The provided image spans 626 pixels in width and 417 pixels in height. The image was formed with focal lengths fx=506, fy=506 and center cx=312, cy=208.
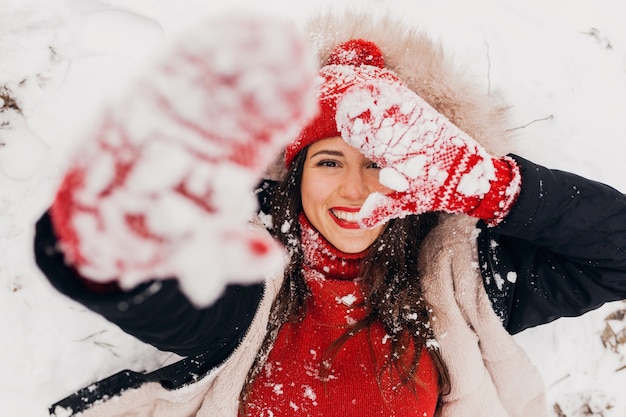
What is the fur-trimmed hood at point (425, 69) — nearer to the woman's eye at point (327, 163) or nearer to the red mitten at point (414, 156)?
the red mitten at point (414, 156)

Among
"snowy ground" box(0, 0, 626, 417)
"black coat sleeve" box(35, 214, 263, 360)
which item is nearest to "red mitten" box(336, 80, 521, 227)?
"black coat sleeve" box(35, 214, 263, 360)

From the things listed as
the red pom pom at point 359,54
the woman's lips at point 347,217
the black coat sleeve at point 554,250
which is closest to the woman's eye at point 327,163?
the woman's lips at point 347,217

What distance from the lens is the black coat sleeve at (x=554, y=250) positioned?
4.35 ft

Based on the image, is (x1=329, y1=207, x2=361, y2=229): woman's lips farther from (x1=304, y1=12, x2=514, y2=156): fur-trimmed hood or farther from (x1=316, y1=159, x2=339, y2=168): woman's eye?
(x1=304, y1=12, x2=514, y2=156): fur-trimmed hood

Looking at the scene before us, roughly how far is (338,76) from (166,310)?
2.43 ft

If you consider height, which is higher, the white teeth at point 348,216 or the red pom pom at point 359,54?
the red pom pom at point 359,54

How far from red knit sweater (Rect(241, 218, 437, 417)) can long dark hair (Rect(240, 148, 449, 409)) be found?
0.02 m

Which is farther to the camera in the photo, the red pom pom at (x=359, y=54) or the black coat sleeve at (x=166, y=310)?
the red pom pom at (x=359, y=54)

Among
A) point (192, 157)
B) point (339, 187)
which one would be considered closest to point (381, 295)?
point (339, 187)

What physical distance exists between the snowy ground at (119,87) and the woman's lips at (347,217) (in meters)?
0.71

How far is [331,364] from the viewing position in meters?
1.48

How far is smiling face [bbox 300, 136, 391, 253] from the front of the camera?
1.34 meters

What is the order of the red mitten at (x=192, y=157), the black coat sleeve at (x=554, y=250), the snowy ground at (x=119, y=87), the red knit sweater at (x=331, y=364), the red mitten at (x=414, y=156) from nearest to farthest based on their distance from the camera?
the red mitten at (x=192, y=157) → the red mitten at (x=414, y=156) → the black coat sleeve at (x=554, y=250) → the red knit sweater at (x=331, y=364) → the snowy ground at (x=119, y=87)

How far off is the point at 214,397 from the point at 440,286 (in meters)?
0.74
